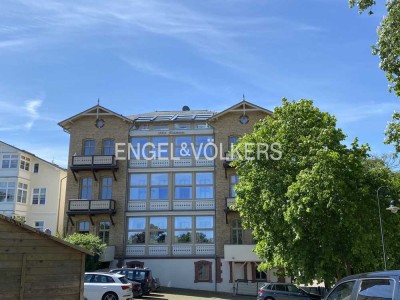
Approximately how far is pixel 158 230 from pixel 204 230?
3.78m

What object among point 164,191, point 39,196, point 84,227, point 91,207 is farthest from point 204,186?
point 39,196

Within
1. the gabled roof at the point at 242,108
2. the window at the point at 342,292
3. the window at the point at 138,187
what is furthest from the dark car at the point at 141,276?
the window at the point at 342,292

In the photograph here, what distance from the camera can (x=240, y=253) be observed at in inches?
1235

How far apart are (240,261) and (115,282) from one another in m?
14.3

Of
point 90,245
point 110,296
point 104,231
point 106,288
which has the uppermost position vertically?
point 104,231

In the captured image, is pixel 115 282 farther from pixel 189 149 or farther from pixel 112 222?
pixel 189 149

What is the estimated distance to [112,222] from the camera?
34438mm

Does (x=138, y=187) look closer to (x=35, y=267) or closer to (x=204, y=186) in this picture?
(x=204, y=186)

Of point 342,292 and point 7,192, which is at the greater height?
point 7,192

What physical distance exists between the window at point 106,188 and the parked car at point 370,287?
2986 centimetres

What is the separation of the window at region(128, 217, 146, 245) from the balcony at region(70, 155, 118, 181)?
4538 mm

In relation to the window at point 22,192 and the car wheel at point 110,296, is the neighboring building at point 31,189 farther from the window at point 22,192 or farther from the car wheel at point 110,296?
the car wheel at point 110,296

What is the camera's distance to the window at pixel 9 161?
37875 mm

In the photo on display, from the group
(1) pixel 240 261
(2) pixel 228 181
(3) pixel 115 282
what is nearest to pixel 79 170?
(2) pixel 228 181
